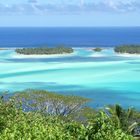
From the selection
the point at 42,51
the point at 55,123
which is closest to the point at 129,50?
the point at 42,51

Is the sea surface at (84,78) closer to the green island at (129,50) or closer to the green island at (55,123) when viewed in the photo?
the green island at (129,50)

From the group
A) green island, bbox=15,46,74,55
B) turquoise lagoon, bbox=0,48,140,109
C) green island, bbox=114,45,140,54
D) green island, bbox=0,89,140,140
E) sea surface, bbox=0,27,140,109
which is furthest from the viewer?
green island, bbox=114,45,140,54

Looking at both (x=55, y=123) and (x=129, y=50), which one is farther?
(x=129, y=50)

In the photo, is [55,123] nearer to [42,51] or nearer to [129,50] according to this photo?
[42,51]

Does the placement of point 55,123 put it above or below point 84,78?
below

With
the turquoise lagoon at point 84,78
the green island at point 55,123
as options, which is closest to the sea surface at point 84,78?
the turquoise lagoon at point 84,78

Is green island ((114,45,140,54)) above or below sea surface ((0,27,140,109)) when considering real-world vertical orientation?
above

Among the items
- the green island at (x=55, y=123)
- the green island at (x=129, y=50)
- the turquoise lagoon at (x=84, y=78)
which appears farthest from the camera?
the green island at (x=129, y=50)

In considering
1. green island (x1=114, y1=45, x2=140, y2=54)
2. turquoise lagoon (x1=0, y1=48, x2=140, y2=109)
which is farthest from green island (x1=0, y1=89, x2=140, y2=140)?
green island (x1=114, y1=45, x2=140, y2=54)

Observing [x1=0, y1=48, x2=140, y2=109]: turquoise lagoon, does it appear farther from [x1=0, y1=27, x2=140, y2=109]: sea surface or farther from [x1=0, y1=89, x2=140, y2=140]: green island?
[x1=0, y1=89, x2=140, y2=140]: green island
